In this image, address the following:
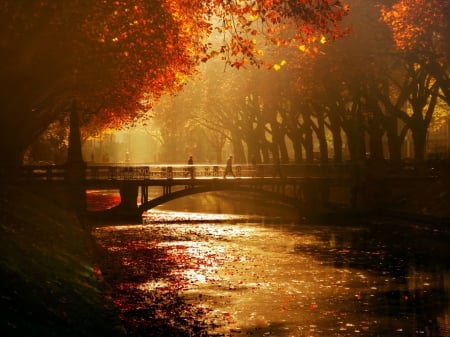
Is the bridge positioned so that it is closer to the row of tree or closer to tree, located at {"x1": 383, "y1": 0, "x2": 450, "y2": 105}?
the row of tree

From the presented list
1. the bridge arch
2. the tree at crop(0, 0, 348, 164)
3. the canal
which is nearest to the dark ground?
the canal

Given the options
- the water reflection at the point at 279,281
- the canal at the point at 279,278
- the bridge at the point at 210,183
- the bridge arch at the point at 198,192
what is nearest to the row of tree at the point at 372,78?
the bridge at the point at 210,183

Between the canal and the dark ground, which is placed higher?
the dark ground

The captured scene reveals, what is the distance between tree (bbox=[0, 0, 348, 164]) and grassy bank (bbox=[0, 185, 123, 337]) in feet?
16.1

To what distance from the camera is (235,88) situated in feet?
242

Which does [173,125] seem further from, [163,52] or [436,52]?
[163,52]

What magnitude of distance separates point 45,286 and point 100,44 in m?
14.8

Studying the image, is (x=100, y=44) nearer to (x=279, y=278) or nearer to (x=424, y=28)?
(x=279, y=278)

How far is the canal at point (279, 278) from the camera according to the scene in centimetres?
1886

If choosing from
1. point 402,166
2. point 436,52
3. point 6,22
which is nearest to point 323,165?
point 402,166

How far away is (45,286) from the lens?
16.6 meters

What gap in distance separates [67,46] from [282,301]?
40.8 ft

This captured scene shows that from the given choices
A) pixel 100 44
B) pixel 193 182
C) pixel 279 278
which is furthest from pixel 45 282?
pixel 193 182

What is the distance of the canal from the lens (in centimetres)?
1886
